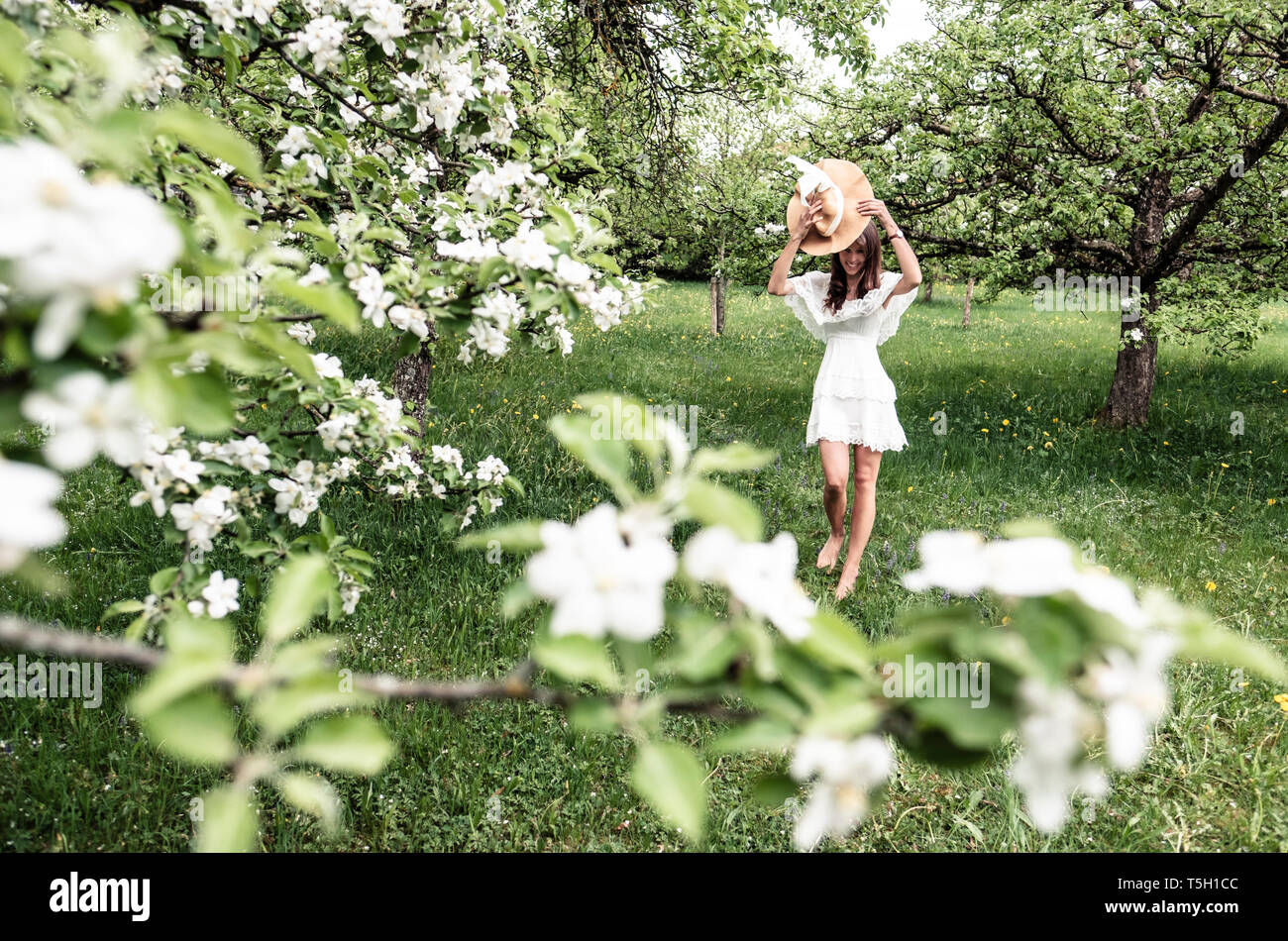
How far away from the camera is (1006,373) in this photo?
9.55m

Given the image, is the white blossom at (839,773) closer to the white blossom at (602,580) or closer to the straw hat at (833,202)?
the white blossom at (602,580)

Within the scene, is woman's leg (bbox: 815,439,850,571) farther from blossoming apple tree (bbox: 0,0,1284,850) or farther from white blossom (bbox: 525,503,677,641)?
white blossom (bbox: 525,503,677,641)

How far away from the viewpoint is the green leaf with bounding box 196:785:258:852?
60cm

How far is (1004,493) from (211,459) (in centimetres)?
530

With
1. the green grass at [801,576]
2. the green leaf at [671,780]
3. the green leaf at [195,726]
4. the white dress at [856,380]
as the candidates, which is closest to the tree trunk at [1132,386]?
the green grass at [801,576]

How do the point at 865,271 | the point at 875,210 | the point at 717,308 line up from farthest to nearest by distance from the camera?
1. the point at 717,308
2. the point at 865,271
3. the point at 875,210

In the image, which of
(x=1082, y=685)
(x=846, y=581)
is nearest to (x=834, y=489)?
(x=846, y=581)

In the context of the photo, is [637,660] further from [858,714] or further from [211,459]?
[211,459]

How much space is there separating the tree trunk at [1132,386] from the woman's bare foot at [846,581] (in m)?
4.59

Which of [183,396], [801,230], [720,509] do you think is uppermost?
[801,230]

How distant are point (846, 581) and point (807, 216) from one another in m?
1.97

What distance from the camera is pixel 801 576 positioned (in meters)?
4.17

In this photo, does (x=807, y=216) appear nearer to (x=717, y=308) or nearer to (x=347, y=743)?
(x=347, y=743)

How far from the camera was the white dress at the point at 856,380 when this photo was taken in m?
4.11
